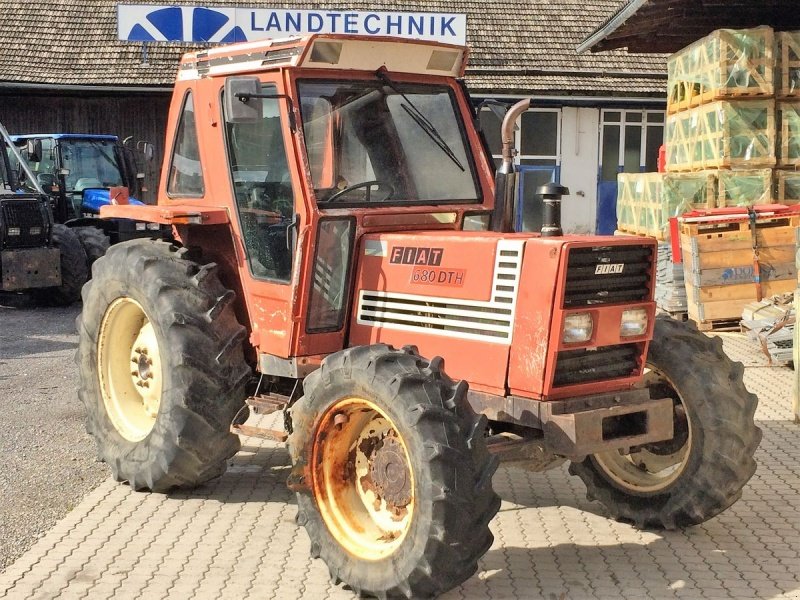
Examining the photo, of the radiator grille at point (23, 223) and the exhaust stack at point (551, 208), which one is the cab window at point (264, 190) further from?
the radiator grille at point (23, 223)

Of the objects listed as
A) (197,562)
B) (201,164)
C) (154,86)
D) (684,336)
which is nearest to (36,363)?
(201,164)

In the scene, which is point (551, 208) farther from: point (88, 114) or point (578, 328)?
point (88, 114)

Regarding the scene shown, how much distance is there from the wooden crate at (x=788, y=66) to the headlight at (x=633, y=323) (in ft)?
26.9

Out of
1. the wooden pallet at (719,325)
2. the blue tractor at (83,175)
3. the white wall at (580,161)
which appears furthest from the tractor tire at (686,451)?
the white wall at (580,161)

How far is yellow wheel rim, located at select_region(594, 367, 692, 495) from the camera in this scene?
5.61 metres

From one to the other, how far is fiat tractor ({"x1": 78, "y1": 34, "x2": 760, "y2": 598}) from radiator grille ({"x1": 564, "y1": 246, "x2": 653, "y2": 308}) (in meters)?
0.01

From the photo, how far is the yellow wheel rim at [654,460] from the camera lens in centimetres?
561

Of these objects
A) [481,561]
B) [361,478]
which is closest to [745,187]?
[481,561]

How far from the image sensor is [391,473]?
15.6 feet

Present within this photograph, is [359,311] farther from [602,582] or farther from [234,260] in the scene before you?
[602,582]

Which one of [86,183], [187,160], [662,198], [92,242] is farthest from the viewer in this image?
[86,183]

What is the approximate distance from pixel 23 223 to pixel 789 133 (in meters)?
9.81

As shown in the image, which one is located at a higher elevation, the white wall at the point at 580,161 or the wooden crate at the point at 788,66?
the wooden crate at the point at 788,66

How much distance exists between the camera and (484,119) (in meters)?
6.16
